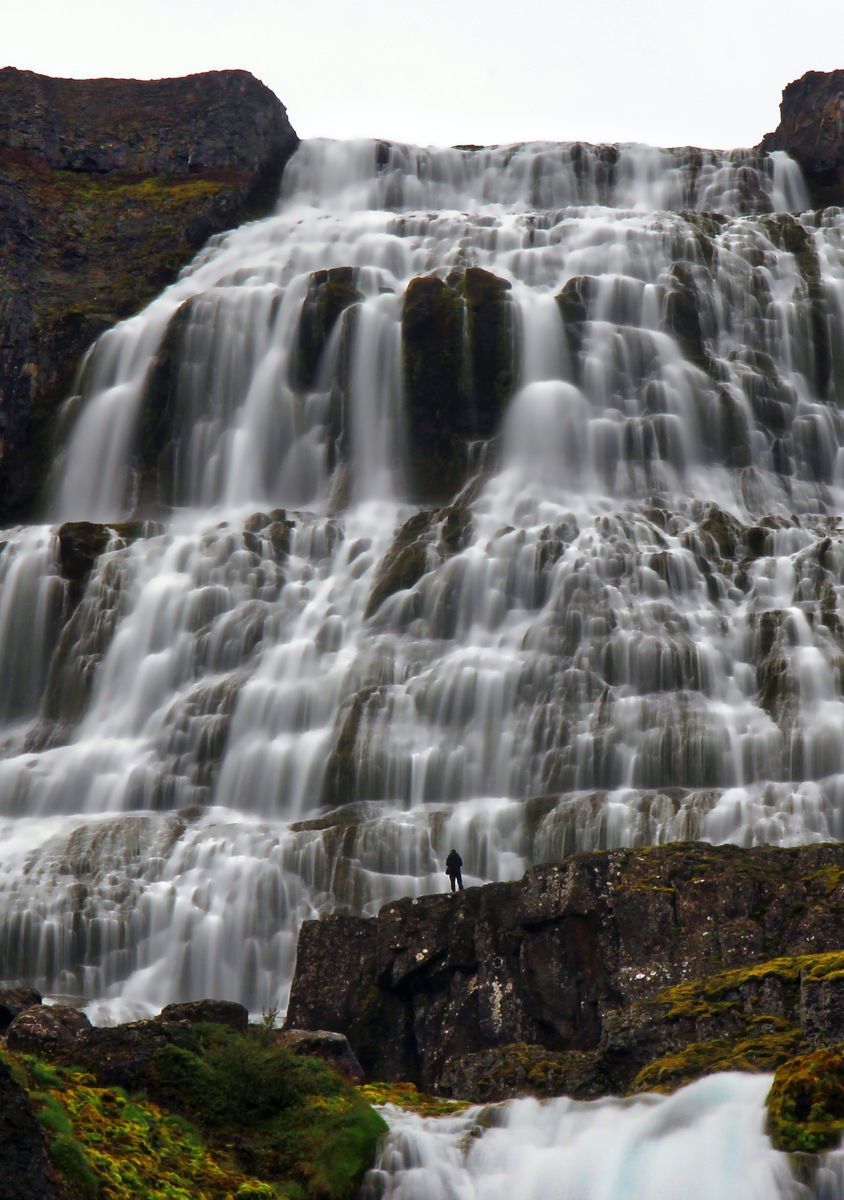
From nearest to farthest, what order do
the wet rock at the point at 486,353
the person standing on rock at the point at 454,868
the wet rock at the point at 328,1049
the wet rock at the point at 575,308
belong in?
the wet rock at the point at 328,1049 → the person standing on rock at the point at 454,868 → the wet rock at the point at 486,353 → the wet rock at the point at 575,308

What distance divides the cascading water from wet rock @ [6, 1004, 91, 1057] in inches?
357

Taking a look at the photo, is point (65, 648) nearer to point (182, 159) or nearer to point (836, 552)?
point (836, 552)

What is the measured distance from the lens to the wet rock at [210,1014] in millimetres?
14938

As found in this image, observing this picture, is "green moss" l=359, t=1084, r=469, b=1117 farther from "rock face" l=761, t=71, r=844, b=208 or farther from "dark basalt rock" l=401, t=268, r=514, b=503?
"rock face" l=761, t=71, r=844, b=208

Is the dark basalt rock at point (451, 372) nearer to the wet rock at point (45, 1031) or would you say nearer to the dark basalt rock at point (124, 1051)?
the wet rock at point (45, 1031)

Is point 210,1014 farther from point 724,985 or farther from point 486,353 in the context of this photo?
point 486,353

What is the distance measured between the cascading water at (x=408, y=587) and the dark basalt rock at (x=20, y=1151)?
13.4 metres

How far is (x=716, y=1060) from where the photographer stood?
1300cm

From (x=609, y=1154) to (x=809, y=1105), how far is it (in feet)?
5.78

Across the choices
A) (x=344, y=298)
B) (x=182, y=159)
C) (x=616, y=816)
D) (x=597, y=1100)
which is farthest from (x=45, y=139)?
(x=597, y=1100)

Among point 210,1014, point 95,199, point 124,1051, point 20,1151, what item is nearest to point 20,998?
point 210,1014

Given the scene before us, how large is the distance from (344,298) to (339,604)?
42.6 feet

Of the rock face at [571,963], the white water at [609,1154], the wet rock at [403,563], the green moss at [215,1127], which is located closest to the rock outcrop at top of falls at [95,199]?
the wet rock at [403,563]

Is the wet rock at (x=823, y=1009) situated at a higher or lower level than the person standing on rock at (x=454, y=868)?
lower
